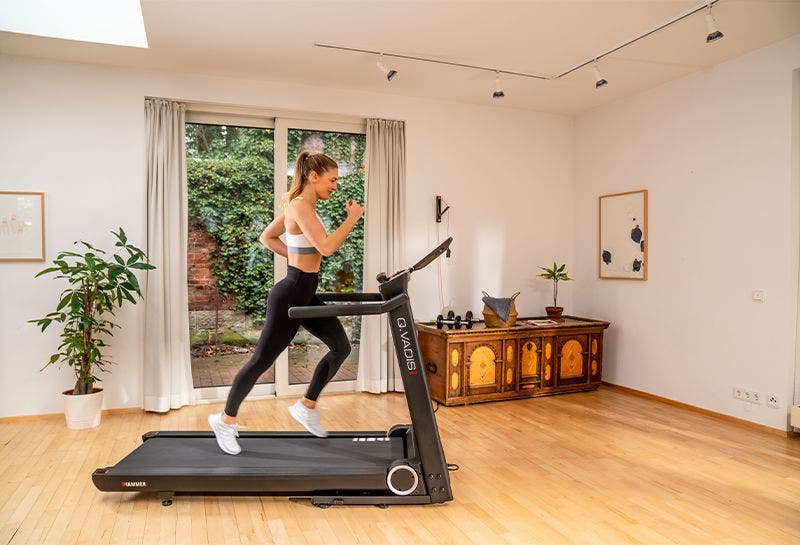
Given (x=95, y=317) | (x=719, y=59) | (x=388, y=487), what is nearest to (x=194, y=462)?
(x=388, y=487)

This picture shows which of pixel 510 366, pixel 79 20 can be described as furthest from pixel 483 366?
pixel 79 20

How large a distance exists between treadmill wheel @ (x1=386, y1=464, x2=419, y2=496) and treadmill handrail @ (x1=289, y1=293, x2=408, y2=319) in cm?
74

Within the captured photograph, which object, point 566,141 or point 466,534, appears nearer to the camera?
point 466,534

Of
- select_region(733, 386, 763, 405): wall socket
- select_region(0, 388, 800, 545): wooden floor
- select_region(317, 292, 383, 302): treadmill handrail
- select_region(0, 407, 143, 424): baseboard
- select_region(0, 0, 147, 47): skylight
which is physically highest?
select_region(0, 0, 147, 47): skylight

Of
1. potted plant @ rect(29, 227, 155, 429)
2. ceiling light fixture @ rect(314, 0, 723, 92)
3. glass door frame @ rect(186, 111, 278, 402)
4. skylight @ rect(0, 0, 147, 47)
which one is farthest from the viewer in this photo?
glass door frame @ rect(186, 111, 278, 402)

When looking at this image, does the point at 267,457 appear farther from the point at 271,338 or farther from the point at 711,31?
the point at 711,31

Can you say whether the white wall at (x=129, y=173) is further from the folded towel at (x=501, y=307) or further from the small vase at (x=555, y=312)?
the folded towel at (x=501, y=307)

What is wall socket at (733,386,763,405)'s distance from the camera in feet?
13.0

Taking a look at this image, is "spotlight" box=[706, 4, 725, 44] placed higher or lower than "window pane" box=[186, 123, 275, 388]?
higher

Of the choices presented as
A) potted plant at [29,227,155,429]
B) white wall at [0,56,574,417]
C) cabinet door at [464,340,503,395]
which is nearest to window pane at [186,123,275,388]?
white wall at [0,56,574,417]

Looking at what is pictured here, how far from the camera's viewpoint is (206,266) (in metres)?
4.67

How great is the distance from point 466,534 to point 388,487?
0.43 meters

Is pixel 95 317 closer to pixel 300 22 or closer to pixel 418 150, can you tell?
pixel 300 22

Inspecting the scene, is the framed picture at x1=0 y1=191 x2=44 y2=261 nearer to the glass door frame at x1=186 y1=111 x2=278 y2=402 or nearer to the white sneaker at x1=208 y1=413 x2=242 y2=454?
the glass door frame at x1=186 y1=111 x2=278 y2=402
